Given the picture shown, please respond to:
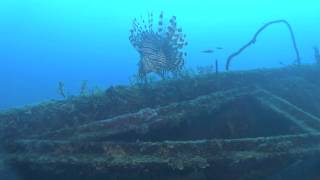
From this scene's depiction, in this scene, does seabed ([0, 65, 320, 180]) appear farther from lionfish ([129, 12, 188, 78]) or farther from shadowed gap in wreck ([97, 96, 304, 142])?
lionfish ([129, 12, 188, 78])

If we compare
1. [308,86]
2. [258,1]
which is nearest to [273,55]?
[258,1]

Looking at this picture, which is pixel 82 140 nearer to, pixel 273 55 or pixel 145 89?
pixel 145 89

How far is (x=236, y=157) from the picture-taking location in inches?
160

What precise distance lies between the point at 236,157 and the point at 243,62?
105 meters

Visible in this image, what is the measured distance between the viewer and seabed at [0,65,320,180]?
402 centimetres

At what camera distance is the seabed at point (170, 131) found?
13.2 feet

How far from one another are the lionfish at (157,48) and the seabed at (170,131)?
145 cm

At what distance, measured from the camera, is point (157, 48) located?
A: 27.5 ft

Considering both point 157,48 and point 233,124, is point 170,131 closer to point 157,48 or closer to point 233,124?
point 233,124

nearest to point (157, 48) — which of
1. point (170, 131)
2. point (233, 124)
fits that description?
point (233, 124)

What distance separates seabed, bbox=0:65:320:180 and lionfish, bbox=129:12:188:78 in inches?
56.9

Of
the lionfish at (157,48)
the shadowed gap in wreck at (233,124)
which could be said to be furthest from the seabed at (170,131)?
the lionfish at (157,48)

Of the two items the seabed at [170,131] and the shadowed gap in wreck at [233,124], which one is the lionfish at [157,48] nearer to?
the seabed at [170,131]

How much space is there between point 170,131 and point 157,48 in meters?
3.22
